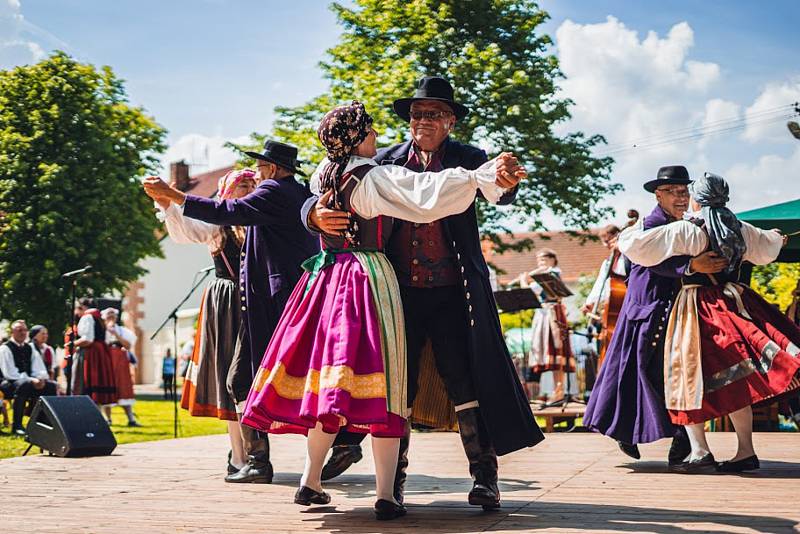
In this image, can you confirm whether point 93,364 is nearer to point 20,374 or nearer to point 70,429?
point 20,374

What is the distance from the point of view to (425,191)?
12.9 feet

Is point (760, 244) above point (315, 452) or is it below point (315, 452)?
above

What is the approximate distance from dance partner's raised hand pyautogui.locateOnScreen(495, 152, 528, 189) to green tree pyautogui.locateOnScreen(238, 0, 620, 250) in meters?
16.6

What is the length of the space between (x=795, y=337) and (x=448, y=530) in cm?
268

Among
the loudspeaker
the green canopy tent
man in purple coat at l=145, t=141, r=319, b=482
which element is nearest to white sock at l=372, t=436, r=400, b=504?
man in purple coat at l=145, t=141, r=319, b=482

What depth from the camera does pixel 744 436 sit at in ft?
18.5

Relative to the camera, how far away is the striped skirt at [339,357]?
12.6 ft

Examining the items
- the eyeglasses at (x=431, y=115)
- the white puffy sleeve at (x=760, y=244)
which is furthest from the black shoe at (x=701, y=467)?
the eyeglasses at (x=431, y=115)

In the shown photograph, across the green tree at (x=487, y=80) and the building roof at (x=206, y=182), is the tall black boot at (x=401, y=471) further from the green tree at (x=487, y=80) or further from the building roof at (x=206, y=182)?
the building roof at (x=206, y=182)

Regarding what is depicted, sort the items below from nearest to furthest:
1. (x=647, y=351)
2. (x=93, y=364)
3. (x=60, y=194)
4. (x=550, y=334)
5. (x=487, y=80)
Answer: (x=647, y=351)
(x=550, y=334)
(x=93, y=364)
(x=487, y=80)
(x=60, y=194)

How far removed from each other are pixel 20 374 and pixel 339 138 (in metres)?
9.91

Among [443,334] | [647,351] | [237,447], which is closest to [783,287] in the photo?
[647,351]

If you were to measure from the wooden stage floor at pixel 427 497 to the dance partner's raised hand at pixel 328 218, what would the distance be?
1170 mm

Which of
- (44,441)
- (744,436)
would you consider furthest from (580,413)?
(44,441)
